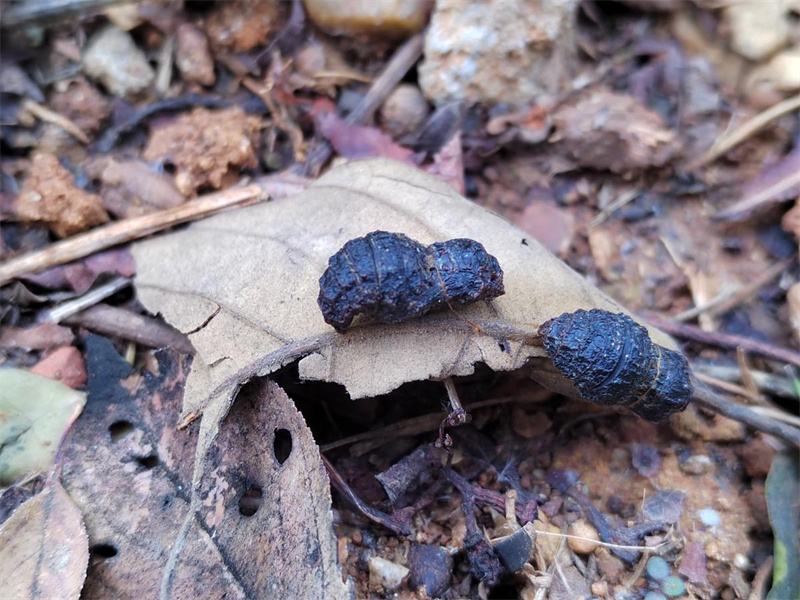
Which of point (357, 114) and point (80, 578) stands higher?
point (357, 114)

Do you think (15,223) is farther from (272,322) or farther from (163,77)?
(272,322)

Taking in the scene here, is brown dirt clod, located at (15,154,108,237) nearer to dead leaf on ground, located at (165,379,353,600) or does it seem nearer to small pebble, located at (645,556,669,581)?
dead leaf on ground, located at (165,379,353,600)

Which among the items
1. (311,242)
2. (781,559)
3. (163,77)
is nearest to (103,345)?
(311,242)

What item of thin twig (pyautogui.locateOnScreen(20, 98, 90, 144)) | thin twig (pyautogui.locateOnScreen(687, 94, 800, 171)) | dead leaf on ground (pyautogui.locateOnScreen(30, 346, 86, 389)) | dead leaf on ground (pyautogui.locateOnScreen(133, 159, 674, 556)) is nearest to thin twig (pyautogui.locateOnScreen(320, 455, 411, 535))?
dead leaf on ground (pyautogui.locateOnScreen(133, 159, 674, 556))

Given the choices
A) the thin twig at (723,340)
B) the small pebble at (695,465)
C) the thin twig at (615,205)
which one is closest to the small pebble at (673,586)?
the small pebble at (695,465)

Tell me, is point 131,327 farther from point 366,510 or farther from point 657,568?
point 657,568

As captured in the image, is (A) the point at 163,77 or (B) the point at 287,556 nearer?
(B) the point at 287,556

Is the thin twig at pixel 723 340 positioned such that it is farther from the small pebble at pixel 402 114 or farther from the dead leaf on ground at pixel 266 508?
the dead leaf on ground at pixel 266 508
